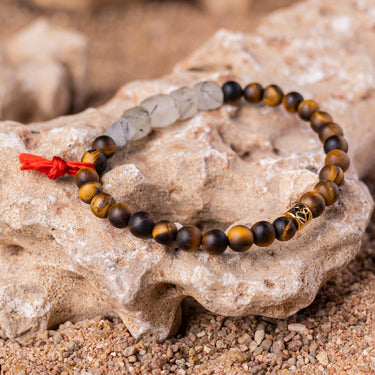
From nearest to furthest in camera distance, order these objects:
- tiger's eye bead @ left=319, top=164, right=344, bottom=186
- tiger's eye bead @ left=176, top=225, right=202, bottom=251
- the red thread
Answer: tiger's eye bead @ left=176, top=225, right=202, bottom=251
the red thread
tiger's eye bead @ left=319, top=164, right=344, bottom=186

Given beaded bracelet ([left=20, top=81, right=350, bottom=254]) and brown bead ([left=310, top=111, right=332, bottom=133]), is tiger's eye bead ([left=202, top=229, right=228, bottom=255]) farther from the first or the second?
brown bead ([left=310, top=111, right=332, bottom=133])

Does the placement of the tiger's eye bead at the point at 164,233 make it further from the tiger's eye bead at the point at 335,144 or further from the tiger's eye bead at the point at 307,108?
the tiger's eye bead at the point at 307,108

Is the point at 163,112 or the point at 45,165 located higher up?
the point at 163,112

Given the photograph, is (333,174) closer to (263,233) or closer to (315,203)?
(315,203)

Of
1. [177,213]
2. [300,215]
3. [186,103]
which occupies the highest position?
[186,103]

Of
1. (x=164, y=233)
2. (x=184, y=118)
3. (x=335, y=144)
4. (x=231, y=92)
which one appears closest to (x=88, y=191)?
(x=164, y=233)

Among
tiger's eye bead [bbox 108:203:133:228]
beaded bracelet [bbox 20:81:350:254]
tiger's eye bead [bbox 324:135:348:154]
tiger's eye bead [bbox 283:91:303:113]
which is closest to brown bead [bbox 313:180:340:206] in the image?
beaded bracelet [bbox 20:81:350:254]
